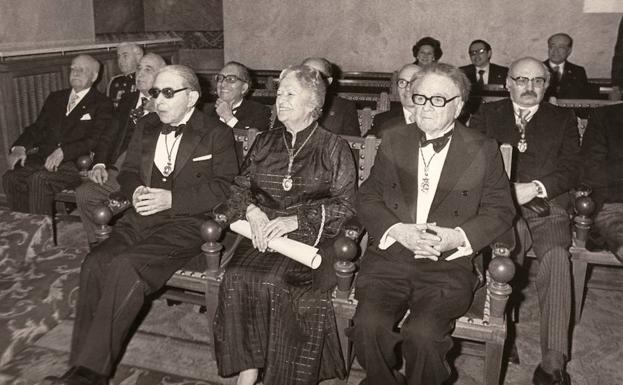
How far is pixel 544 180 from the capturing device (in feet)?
11.5

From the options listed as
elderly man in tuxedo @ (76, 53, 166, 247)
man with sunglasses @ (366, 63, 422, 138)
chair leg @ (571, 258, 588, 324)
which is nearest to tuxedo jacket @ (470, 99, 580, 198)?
chair leg @ (571, 258, 588, 324)

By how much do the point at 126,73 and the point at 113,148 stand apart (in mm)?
1780

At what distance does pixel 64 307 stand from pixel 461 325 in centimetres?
A: 274

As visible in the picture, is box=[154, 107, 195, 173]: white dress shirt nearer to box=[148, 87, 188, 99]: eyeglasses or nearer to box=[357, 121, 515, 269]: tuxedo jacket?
box=[148, 87, 188, 99]: eyeglasses

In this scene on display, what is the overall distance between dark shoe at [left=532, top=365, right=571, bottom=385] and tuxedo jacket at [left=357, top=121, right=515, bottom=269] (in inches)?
30.9

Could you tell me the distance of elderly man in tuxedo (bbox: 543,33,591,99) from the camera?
6852mm

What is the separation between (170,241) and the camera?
3.18 m

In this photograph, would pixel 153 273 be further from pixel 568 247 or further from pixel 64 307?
pixel 568 247

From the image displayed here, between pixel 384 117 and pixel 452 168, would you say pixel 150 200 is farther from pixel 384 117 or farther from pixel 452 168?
pixel 384 117

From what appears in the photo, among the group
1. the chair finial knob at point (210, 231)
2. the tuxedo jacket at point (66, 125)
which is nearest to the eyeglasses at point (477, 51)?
the tuxedo jacket at point (66, 125)

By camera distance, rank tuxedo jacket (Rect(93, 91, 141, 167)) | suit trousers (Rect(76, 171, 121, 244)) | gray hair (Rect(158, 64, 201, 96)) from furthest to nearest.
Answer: tuxedo jacket (Rect(93, 91, 141, 167)) < suit trousers (Rect(76, 171, 121, 244)) < gray hair (Rect(158, 64, 201, 96))

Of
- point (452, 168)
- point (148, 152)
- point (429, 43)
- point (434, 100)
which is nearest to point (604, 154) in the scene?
point (452, 168)

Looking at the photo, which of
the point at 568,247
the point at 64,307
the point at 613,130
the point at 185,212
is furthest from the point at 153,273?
the point at 613,130

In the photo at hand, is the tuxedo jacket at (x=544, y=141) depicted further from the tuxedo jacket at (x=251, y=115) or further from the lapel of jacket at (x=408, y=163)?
the tuxedo jacket at (x=251, y=115)
